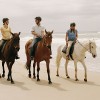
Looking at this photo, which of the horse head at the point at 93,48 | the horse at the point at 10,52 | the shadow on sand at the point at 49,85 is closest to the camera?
the shadow on sand at the point at 49,85

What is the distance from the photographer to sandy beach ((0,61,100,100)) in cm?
779

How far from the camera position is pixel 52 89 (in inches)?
352

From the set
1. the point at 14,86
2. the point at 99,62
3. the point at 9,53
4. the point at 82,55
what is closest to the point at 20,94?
the point at 14,86

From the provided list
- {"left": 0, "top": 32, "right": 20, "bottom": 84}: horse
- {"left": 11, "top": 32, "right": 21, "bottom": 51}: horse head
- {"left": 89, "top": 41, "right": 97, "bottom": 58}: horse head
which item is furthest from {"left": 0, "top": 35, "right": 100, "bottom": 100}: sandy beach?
{"left": 11, "top": 32, "right": 21, "bottom": 51}: horse head

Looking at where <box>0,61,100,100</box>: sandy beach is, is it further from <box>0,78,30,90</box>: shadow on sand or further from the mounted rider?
the mounted rider

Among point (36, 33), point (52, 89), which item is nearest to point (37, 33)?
point (36, 33)

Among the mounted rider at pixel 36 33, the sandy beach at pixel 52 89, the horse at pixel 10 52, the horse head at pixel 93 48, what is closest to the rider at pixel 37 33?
the mounted rider at pixel 36 33

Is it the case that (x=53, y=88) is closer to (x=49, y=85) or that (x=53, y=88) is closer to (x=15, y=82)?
(x=49, y=85)

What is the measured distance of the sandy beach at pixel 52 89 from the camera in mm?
7793

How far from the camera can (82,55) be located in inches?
421

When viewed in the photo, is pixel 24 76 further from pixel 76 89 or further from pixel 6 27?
pixel 76 89

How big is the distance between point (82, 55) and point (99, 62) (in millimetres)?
4741

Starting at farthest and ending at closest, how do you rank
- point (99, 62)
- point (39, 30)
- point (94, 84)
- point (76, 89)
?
point (99, 62) → point (39, 30) → point (94, 84) → point (76, 89)

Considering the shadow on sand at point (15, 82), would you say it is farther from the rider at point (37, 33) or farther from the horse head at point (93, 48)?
the horse head at point (93, 48)
